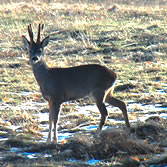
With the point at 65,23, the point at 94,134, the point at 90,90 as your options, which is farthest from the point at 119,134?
the point at 65,23

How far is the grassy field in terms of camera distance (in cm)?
1203

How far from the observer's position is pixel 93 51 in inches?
704

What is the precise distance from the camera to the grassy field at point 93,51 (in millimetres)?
12031

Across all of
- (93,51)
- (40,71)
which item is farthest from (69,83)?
(93,51)

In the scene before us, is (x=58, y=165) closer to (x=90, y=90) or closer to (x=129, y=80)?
(x=90, y=90)

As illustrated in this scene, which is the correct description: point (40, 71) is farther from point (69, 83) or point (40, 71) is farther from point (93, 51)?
point (93, 51)

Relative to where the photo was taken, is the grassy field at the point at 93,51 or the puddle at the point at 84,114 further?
the grassy field at the point at 93,51

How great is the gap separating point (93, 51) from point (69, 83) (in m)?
8.72

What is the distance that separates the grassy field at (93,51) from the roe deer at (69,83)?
2.39ft

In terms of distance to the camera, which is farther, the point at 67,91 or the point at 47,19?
the point at 47,19

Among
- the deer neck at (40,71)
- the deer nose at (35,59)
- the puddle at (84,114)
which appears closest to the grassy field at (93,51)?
the puddle at (84,114)

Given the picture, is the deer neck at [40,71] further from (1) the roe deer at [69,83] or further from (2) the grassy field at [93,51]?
(2) the grassy field at [93,51]

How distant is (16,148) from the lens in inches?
323

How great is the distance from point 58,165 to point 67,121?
10.7 ft
